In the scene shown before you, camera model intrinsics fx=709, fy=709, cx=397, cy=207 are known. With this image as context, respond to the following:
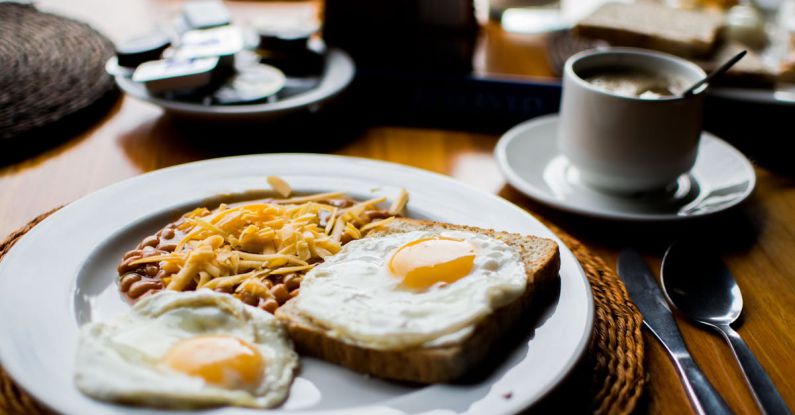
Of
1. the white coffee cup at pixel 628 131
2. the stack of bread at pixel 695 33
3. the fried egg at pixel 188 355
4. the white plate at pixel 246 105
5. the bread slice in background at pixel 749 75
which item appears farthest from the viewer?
the stack of bread at pixel 695 33

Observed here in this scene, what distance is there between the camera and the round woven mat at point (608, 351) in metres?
1.19

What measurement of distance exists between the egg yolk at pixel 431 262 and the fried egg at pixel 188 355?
0.27 metres

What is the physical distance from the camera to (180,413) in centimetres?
110

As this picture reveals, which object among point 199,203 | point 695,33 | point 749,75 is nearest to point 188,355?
point 199,203

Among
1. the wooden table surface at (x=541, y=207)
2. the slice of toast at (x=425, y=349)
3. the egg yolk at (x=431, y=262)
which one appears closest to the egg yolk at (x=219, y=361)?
the slice of toast at (x=425, y=349)

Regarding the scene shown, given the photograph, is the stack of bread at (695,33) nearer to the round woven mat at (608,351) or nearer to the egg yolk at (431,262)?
the round woven mat at (608,351)

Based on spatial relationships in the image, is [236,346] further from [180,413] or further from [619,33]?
[619,33]

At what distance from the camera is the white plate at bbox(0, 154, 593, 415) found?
1.17m

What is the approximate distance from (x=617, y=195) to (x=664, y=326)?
572mm

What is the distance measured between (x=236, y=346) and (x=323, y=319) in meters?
0.16

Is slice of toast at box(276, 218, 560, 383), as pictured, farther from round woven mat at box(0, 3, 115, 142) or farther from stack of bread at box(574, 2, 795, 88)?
stack of bread at box(574, 2, 795, 88)

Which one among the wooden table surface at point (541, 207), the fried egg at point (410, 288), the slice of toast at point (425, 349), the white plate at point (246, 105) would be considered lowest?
the wooden table surface at point (541, 207)

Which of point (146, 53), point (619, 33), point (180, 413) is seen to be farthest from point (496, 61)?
point (180, 413)

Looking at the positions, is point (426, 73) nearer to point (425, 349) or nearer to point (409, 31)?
point (409, 31)
